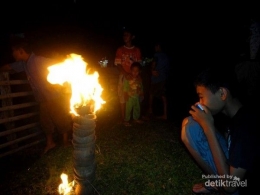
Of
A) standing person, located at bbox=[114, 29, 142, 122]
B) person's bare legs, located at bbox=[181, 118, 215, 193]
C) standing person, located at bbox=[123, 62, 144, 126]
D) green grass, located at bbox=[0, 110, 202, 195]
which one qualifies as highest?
standing person, located at bbox=[114, 29, 142, 122]

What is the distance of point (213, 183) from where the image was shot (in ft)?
10.2

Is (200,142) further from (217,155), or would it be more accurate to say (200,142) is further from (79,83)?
(79,83)

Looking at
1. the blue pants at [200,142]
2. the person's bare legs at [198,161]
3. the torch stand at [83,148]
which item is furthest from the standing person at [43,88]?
the blue pants at [200,142]

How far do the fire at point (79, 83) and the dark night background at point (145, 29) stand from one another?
18.5 ft

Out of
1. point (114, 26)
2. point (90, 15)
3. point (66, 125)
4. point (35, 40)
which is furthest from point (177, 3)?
point (66, 125)

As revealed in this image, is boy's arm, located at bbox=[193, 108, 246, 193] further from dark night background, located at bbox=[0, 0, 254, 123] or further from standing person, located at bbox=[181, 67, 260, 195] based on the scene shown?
dark night background, located at bbox=[0, 0, 254, 123]

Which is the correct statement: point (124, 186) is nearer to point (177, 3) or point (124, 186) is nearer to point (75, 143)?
point (75, 143)

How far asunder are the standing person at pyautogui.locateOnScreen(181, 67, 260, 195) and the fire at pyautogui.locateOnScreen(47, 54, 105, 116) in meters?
1.62

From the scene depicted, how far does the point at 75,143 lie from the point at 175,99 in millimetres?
7812

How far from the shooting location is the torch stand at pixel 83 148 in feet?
10.4

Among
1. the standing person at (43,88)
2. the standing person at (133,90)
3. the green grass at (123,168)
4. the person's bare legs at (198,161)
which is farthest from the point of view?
the standing person at (133,90)

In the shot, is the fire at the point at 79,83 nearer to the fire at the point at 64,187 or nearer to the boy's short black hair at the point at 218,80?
the fire at the point at 64,187

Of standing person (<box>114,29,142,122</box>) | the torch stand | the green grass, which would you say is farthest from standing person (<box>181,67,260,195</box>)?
standing person (<box>114,29,142,122</box>)

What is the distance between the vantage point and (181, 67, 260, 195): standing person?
230cm
